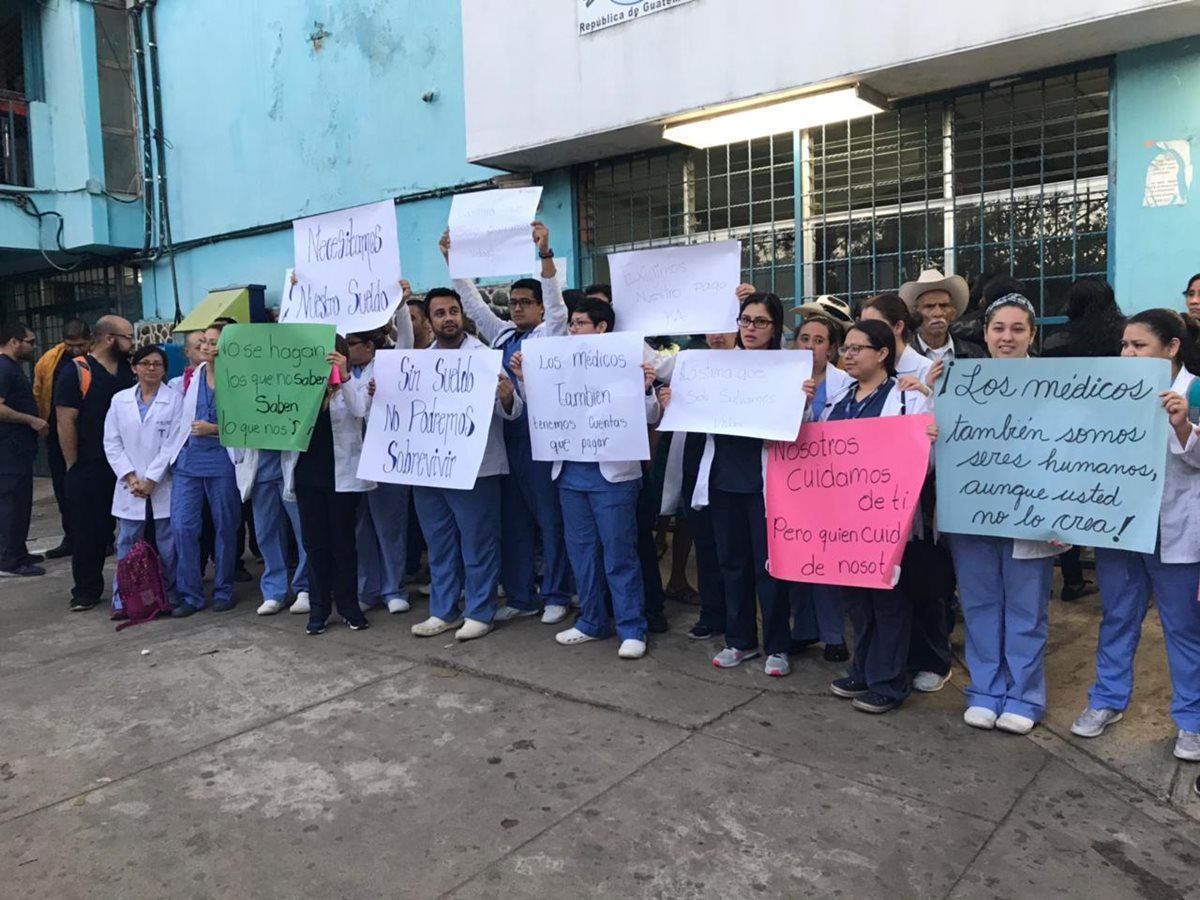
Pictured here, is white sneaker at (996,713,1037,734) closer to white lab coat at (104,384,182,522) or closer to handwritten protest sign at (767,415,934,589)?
handwritten protest sign at (767,415,934,589)

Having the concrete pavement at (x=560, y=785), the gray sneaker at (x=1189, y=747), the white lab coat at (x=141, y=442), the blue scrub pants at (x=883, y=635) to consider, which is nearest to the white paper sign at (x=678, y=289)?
the blue scrub pants at (x=883, y=635)

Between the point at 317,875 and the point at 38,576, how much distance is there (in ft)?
18.4

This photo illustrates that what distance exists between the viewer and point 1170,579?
3.44m

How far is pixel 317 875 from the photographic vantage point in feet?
9.27

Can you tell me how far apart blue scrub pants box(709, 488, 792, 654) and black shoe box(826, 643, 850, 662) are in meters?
0.23

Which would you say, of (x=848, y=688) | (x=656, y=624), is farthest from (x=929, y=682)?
(x=656, y=624)

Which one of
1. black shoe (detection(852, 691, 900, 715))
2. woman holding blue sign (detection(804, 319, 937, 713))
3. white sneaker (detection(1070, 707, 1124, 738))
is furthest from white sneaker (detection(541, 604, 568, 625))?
white sneaker (detection(1070, 707, 1124, 738))

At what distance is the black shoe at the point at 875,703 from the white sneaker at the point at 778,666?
46cm

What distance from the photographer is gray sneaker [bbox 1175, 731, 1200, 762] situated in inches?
134

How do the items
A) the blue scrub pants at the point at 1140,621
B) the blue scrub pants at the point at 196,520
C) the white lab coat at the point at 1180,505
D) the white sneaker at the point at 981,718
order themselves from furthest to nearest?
the blue scrub pants at the point at 196,520
the white sneaker at the point at 981,718
the blue scrub pants at the point at 1140,621
the white lab coat at the point at 1180,505

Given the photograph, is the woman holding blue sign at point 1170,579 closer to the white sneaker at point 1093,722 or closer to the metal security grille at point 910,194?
the white sneaker at point 1093,722

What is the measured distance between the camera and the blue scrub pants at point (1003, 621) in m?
3.65

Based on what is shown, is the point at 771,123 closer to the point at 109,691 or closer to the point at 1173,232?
the point at 1173,232

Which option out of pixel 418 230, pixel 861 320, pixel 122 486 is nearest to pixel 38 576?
pixel 122 486
